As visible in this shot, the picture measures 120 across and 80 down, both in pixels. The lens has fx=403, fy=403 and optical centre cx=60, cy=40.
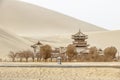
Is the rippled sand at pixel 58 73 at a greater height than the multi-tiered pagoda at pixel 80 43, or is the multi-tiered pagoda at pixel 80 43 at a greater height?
the multi-tiered pagoda at pixel 80 43

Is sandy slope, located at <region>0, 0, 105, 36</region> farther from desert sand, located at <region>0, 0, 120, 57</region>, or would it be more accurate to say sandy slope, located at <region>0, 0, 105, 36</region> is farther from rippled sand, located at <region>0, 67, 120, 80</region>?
rippled sand, located at <region>0, 67, 120, 80</region>

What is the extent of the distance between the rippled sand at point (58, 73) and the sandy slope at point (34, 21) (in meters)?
137

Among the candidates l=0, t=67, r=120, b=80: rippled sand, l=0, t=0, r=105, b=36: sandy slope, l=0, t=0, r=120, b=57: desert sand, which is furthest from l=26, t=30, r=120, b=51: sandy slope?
l=0, t=67, r=120, b=80: rippled sand

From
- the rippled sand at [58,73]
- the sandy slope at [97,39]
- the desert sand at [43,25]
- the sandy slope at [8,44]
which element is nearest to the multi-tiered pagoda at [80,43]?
the sandy slope at [8,44]

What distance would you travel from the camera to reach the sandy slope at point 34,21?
573 ft

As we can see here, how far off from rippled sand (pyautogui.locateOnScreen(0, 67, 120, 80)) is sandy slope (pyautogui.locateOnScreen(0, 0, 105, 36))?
451 ft

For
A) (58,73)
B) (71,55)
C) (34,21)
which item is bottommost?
(58,73)

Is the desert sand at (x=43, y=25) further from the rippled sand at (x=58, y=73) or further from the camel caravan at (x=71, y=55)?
the rippled sand at (x=58, y=73)

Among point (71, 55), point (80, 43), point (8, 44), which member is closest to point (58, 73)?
point (71, 55)

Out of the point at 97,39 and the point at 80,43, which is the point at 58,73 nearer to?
the point at 80,43

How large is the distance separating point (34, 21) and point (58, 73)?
157561mm

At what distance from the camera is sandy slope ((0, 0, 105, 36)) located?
17450cm

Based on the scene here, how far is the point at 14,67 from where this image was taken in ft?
99.3

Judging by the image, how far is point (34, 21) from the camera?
184625 mm
